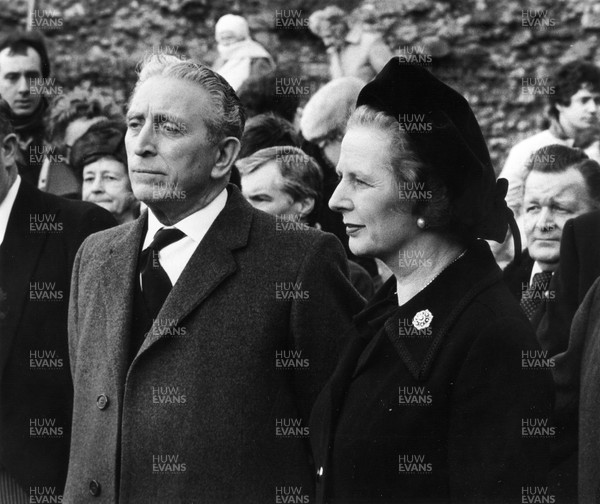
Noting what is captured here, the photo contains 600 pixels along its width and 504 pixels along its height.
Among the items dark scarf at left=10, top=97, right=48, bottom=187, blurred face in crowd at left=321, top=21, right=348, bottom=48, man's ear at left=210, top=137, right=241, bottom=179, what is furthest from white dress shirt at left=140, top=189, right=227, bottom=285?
blurred face in crowd at left=321, top=21, right=348, bottom=48

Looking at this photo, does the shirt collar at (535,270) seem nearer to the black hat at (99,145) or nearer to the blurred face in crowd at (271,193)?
the blurred face in crowd at (271,193)

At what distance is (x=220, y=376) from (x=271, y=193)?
1.63 meters

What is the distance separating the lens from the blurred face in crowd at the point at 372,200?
303cm

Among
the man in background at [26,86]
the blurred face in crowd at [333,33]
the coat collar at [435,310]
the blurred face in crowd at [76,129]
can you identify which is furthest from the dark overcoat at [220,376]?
the blurred face in crowd at [333,33]

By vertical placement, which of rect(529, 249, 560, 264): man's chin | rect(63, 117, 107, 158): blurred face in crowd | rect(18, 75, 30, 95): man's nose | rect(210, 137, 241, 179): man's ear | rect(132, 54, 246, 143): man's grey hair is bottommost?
rect(529, 249, 560, 264): man's chin

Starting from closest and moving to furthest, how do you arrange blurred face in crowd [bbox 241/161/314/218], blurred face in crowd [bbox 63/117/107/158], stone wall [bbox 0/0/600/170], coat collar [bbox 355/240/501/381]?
coat collar [bbox 355/240/501/381], blurred face in crowd [bbox 241/161/314/218], blurred face in crowd [bbox 63/117/107/158], stone wall [bbox 0/0/600/170]

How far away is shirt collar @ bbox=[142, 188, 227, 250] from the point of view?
134 inches

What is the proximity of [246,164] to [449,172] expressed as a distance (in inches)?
78.8

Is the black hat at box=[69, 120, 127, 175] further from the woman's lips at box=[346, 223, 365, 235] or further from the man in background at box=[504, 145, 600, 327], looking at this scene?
the woman's lips at box=[346, 223, 365, 235]

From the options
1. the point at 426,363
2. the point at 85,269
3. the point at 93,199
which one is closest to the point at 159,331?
the point at 85,269

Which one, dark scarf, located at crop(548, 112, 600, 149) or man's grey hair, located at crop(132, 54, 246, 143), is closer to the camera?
man's grey hair, located at crop(132, 54, 246, 143)

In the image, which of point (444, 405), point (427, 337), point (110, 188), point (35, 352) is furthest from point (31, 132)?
point (444, 405)

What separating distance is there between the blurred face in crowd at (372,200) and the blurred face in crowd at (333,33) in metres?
6.49

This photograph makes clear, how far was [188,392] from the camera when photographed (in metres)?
3.25
